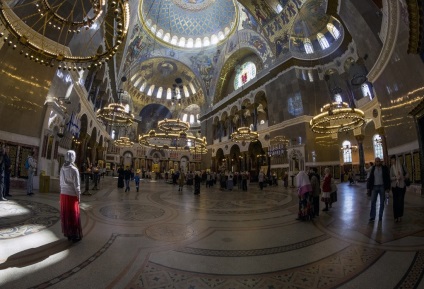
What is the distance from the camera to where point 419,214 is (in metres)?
4.93

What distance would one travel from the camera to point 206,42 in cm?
2880

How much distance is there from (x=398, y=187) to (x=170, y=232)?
474 cm

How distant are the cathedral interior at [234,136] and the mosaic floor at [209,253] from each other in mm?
24

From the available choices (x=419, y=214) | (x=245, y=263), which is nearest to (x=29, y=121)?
(x=245, y=263)

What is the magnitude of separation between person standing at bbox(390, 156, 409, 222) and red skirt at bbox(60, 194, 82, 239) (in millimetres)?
5852

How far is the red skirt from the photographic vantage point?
3061mm

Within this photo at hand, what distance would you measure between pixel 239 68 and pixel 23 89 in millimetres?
22722

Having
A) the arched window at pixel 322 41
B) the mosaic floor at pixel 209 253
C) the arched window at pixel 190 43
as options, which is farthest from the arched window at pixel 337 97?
the arched window at pixel 190 43

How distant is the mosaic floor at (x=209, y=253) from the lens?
2092 mm

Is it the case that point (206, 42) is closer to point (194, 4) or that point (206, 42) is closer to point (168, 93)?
point (194, 4)

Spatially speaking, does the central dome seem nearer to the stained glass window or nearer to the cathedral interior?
the cathedral interior

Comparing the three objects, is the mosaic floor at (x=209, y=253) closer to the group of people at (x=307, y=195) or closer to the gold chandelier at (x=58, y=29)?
the group of people at (x=307, y=195)

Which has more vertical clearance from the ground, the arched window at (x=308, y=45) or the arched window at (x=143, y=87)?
the arched window at (x=143, y=87)

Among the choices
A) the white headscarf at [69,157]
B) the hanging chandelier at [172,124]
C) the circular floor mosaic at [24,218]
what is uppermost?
the hanging chandelier at [172,124]
